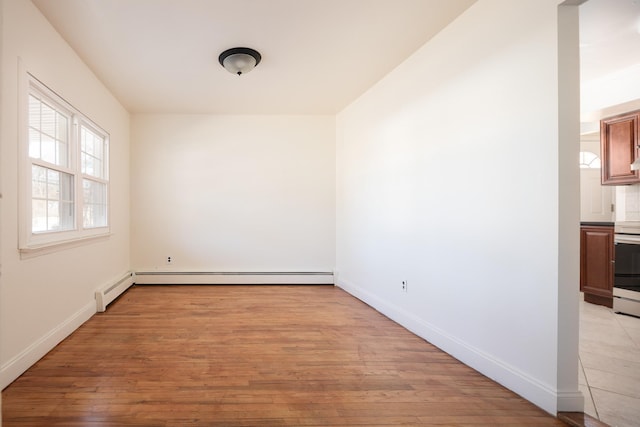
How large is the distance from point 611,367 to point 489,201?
1545mm

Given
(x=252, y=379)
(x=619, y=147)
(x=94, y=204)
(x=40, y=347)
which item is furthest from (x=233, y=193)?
(x=619, y=147)

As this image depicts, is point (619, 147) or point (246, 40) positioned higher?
point (246, 40)

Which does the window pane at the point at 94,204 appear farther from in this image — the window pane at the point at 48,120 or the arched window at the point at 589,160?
the arched window at the point at 589,160

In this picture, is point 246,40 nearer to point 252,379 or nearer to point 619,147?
point 252,379

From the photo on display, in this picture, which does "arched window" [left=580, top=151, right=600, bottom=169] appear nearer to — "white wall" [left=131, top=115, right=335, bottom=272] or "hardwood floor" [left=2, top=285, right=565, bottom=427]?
"white wall" [left=131, top=115, right=335, bottom=272]

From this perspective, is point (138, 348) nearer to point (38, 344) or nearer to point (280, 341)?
point (38, 344)

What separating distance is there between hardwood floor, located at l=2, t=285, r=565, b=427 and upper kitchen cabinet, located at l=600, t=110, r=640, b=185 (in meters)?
3.22

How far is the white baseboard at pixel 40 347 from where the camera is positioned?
1.98 m

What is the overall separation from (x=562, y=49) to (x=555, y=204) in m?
0.90

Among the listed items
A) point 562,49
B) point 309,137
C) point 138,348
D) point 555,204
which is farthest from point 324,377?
point 309,137

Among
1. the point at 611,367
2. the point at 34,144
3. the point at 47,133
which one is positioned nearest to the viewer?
the point at 611,367

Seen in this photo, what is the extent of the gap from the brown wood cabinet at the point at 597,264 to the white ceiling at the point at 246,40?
315 centimetres

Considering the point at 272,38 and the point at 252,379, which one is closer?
the point at 252,379

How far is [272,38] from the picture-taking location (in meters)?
2.70
